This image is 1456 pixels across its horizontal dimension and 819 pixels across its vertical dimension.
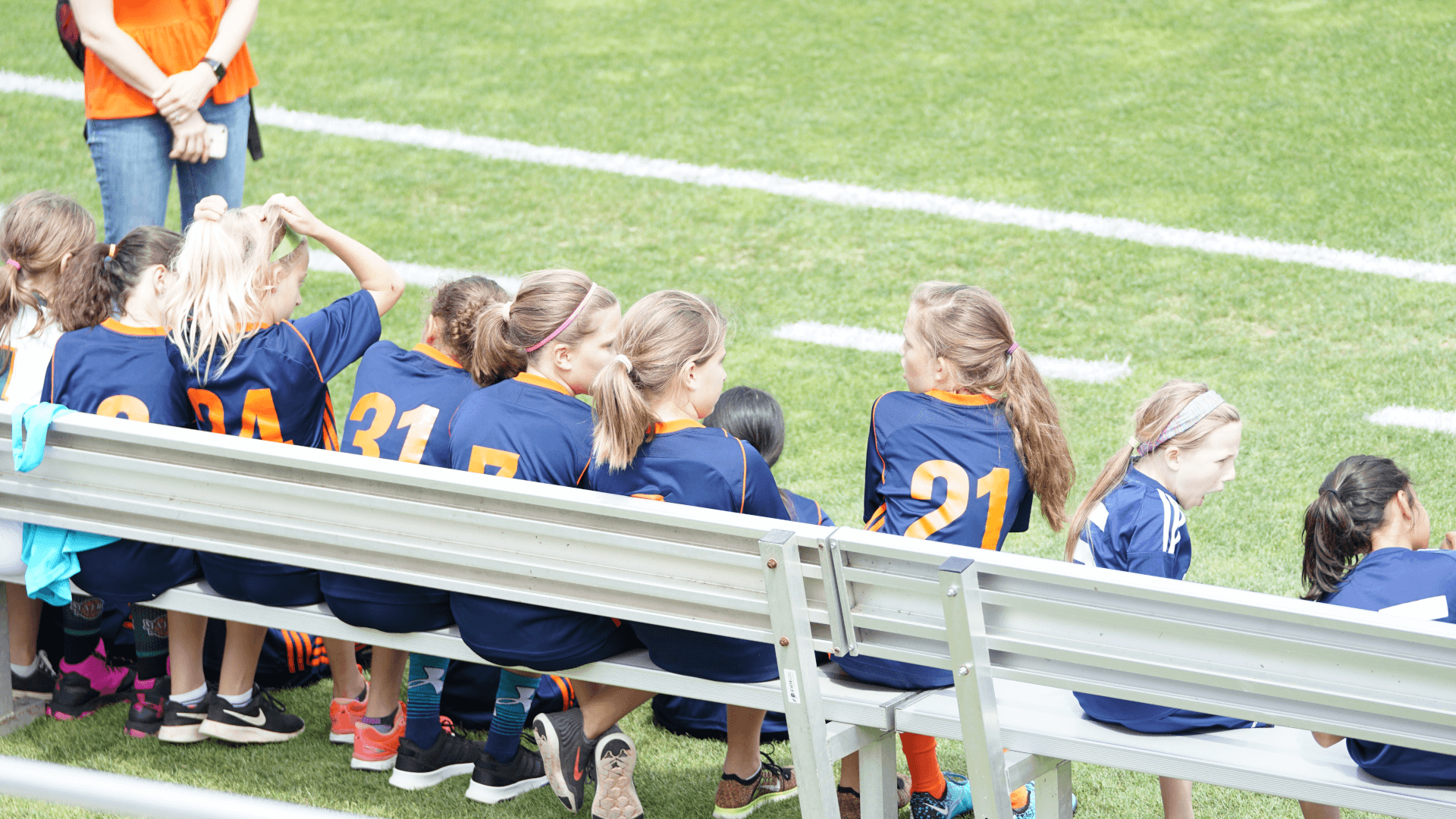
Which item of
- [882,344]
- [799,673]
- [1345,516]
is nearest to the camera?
[799,673]

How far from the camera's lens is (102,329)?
357 centimetres

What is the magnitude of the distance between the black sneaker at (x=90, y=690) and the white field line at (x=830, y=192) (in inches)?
177

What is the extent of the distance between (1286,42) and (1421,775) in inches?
276

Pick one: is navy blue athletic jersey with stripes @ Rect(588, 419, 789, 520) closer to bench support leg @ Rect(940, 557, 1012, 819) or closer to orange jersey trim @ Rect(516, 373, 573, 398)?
orange jersey trim @ Rect(516, 373, 573, 398)

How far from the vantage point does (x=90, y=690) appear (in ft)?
12.8

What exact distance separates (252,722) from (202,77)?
89.2 inches

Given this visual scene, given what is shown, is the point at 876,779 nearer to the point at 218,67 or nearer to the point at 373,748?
the point at 373,748

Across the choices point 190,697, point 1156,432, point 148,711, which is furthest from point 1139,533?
point 148,711

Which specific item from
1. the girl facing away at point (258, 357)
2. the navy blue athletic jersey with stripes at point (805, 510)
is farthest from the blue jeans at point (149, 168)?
the navy blue athletic jersey with stripes at point (805, 510)

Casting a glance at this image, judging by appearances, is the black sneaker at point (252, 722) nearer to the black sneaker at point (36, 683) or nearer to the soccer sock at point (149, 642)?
the soccer sock at point (149, 642)

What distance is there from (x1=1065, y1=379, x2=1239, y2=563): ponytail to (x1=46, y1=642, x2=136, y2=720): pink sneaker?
2.41 m

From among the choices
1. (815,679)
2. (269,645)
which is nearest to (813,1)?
(269,645)

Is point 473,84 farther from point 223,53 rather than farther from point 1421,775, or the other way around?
point 1421,775

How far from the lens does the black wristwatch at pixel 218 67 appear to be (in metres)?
4.95
